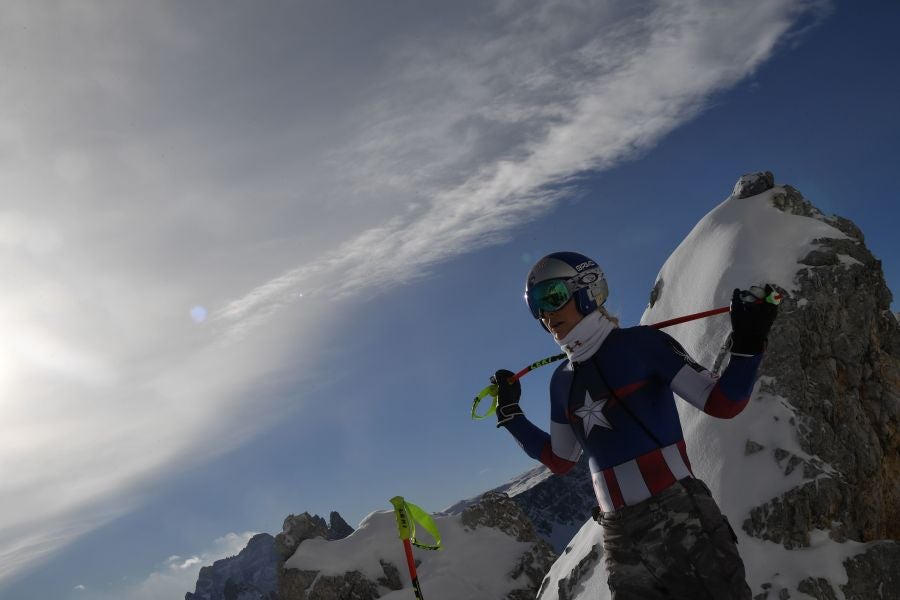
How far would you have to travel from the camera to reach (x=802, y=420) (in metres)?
14.0

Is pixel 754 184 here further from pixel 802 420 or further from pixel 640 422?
pixel 640 422

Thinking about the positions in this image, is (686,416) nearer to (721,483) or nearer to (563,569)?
(721,483)

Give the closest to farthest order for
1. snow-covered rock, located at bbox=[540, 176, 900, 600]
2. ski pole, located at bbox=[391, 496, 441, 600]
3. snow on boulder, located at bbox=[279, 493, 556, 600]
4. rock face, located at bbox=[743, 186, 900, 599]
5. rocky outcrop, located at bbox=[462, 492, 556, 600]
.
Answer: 1. ski pole, located at bbox=[391, 496, 441, 600]
2. snow-covered rock, located at bbox=[540, 176, 900, 600]
3. rock face, located at bbox=[743, 186, 900, 599]
4. snow on boulder, located at bbox=[279, 493, 556, 600]
5. rocky outcrop, located at bbox=[462, 492, 556, 600]

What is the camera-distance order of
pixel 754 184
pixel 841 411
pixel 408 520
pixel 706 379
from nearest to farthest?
pixel 706 379 → pixel 408 520 → pixel 841 411 → pixel 754 184

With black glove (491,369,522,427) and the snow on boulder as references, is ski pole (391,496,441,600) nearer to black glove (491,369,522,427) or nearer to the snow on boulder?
black glove (491,369,522,427)

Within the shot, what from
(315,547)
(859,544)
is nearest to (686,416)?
(859,544)

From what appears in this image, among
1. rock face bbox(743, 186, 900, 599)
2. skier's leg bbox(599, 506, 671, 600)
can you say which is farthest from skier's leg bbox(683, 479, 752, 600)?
rock face bbox(743, 186, 900, 599)

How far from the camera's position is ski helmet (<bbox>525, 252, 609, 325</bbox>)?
14.9 feet

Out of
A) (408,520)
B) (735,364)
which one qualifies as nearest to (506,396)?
(408,520)

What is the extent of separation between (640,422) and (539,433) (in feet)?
3.81

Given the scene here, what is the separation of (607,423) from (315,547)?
125 ft

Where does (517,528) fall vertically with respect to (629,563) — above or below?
below

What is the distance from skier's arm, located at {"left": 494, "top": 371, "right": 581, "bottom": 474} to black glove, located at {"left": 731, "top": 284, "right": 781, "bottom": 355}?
1.50 m

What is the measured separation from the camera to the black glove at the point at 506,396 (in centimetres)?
510
